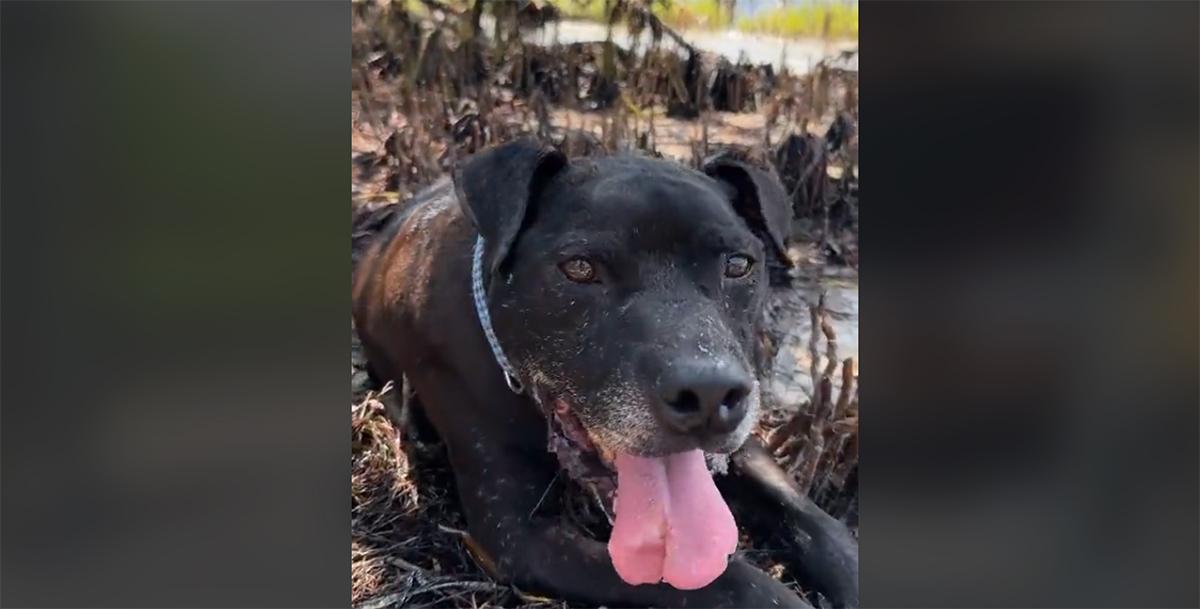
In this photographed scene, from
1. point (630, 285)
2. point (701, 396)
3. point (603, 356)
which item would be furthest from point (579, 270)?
point (701, 396)

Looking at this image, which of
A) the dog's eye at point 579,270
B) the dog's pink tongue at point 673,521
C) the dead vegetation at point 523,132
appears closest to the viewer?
the dog's eye at point 579,270

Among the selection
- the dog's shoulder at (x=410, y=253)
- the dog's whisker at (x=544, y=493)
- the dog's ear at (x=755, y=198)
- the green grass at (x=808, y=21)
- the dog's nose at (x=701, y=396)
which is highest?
the green grass at (x=808, y=21)

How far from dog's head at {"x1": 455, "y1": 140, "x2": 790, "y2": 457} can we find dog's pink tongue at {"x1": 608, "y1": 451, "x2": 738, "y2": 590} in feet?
0.72

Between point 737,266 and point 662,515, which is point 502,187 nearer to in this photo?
point 737,266

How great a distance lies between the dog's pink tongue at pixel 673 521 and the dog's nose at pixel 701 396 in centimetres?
34

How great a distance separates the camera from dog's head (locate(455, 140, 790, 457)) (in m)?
2.73

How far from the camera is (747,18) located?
11.1 feet

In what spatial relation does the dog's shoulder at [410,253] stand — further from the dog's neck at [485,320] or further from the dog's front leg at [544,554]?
the dog's front leg at [544,554]

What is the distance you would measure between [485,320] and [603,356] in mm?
491

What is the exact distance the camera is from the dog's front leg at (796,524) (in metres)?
3.38

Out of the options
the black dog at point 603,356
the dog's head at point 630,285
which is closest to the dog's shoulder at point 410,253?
the black dog at point 603,356
